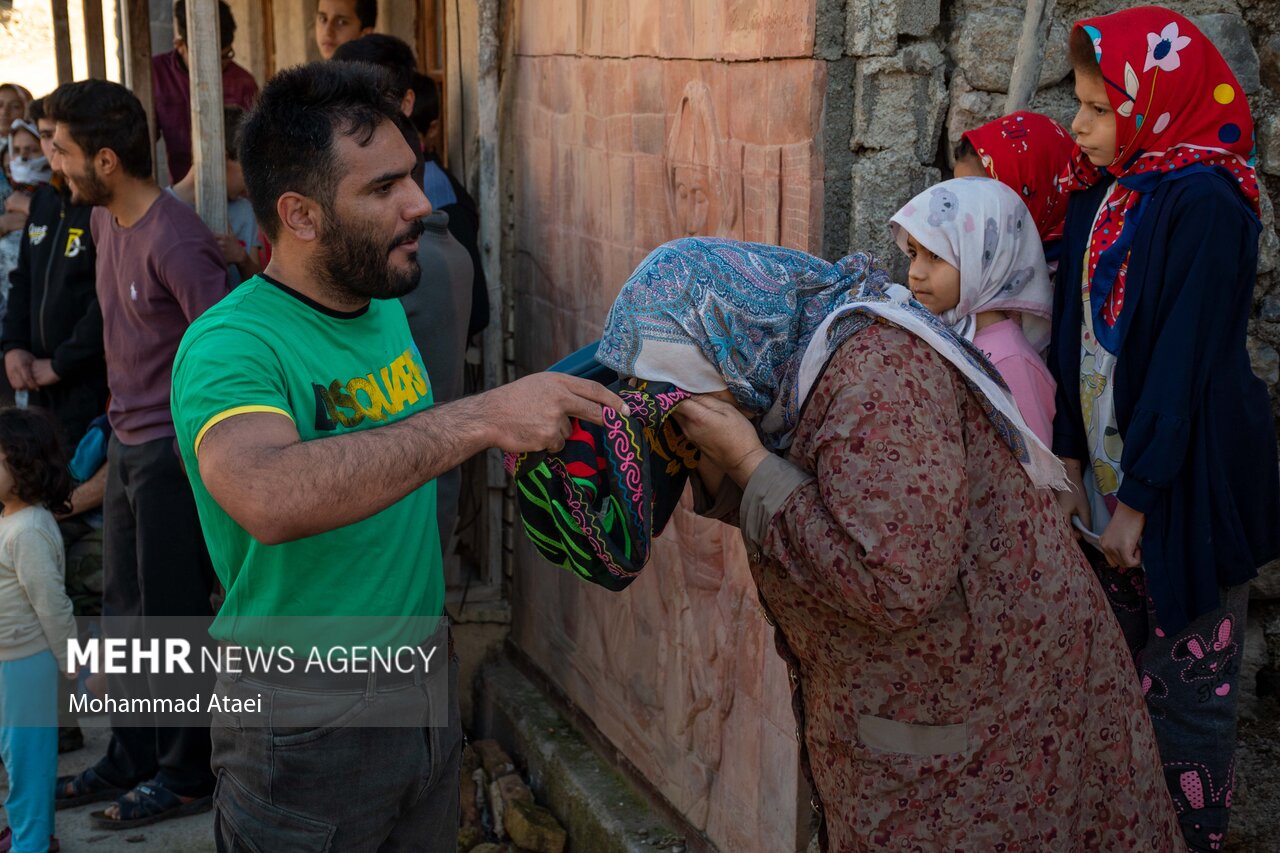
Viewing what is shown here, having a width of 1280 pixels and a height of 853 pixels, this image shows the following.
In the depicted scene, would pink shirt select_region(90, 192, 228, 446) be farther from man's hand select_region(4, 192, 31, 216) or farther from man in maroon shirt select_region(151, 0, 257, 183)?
man's hand select_region(4, 192, 31, 216)

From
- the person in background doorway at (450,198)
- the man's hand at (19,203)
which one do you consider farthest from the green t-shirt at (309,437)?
the man's hand at (19,203)

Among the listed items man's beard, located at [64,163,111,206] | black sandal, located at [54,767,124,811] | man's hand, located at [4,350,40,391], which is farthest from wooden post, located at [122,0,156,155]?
black sandal, located at [54,767,124,811]

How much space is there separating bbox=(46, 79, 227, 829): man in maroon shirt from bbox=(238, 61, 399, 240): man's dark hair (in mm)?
1926

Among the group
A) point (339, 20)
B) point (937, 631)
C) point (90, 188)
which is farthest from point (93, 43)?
point (937, 631)

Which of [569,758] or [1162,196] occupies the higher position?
[1162,196]

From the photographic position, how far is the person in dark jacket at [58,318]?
16.5ft

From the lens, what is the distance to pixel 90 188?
434 centimetres

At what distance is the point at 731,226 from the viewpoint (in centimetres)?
323

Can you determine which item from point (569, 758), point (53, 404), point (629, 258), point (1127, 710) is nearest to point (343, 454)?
point (1127, 710)

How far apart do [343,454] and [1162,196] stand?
1.59 m

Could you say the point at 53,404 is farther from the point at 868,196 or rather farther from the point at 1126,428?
the point at 1126,428

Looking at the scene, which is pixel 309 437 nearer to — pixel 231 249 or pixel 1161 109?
pixel 1161 109

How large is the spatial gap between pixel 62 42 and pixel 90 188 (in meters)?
5.05

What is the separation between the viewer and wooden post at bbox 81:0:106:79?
7293 millimetres
